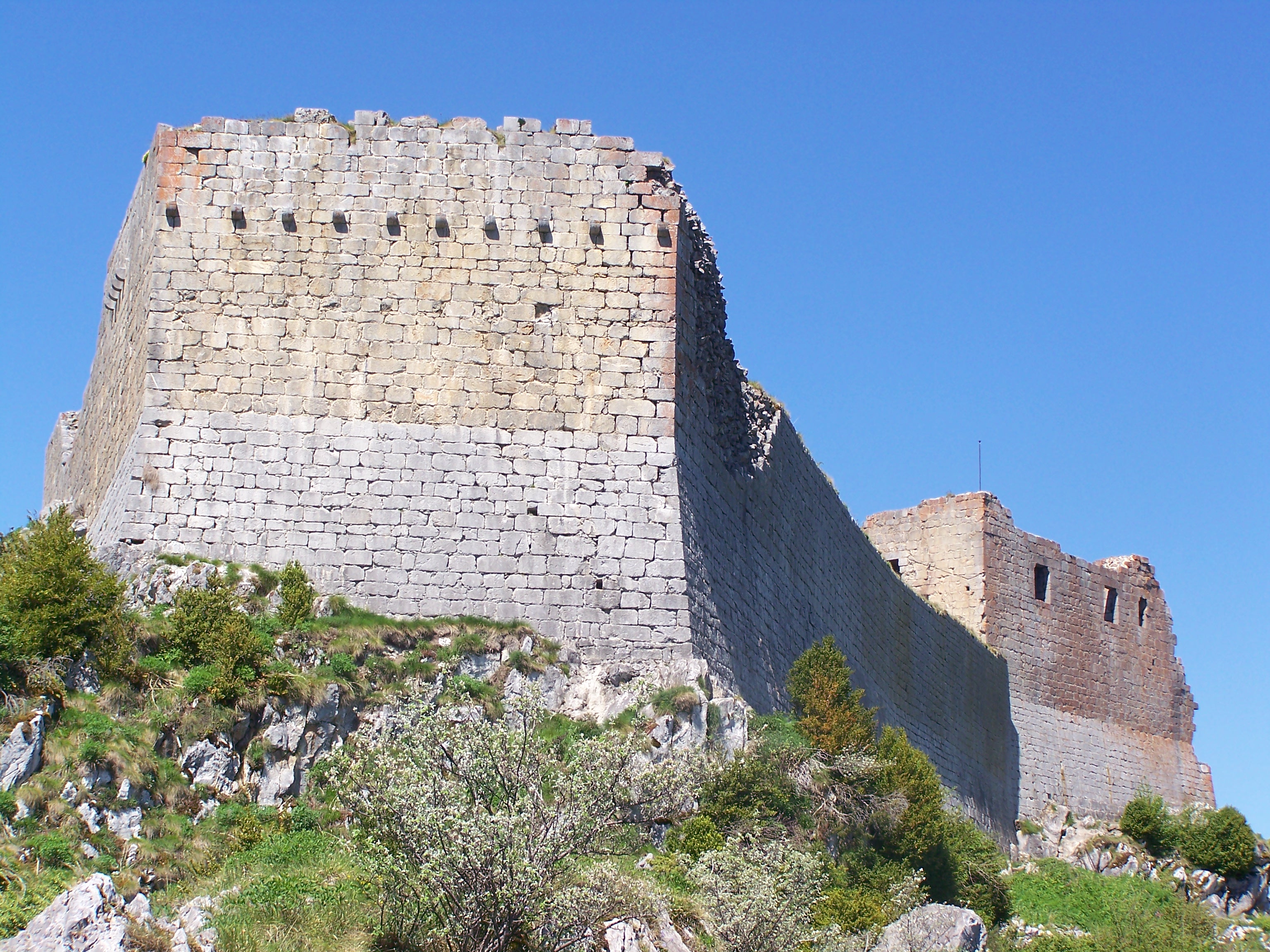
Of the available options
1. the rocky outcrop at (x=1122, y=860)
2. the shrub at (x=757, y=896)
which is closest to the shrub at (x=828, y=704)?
the shrub at (x=757, y=896)

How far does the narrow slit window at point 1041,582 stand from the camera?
34.7 meters

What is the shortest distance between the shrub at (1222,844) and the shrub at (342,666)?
1925 cm

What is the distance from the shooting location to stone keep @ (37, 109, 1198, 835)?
58.6 feet

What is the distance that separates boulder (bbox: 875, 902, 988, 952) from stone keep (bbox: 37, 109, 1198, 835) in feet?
10.9

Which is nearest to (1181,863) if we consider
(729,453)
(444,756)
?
(729,453)

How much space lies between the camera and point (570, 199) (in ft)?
63.2

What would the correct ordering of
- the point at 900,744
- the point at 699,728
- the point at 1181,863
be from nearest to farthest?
the point at 699,728 < the point at 900,744 < the point at 1181,863

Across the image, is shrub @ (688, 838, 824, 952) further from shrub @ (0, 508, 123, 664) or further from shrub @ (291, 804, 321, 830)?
shrub @ (0, 508, 123, 664)

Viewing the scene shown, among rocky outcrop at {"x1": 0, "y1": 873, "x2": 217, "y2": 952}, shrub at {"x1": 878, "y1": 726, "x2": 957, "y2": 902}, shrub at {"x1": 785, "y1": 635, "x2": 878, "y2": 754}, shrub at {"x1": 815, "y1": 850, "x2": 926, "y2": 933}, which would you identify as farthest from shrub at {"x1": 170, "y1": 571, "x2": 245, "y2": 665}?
shrub at {"x1": 878, "y1": 726, "x2": 957, "y2": 902}

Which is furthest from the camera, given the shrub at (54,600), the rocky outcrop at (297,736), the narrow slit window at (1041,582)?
the narrow slit window at (1041,582)

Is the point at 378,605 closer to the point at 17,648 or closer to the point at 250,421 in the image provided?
→ the point at 250,421

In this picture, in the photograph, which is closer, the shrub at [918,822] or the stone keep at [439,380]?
the stone keep at [439,380]

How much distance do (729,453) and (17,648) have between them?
930 centimetres

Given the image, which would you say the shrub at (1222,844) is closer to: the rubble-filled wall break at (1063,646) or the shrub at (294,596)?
the rubble-filled wall break at (1063,646)
